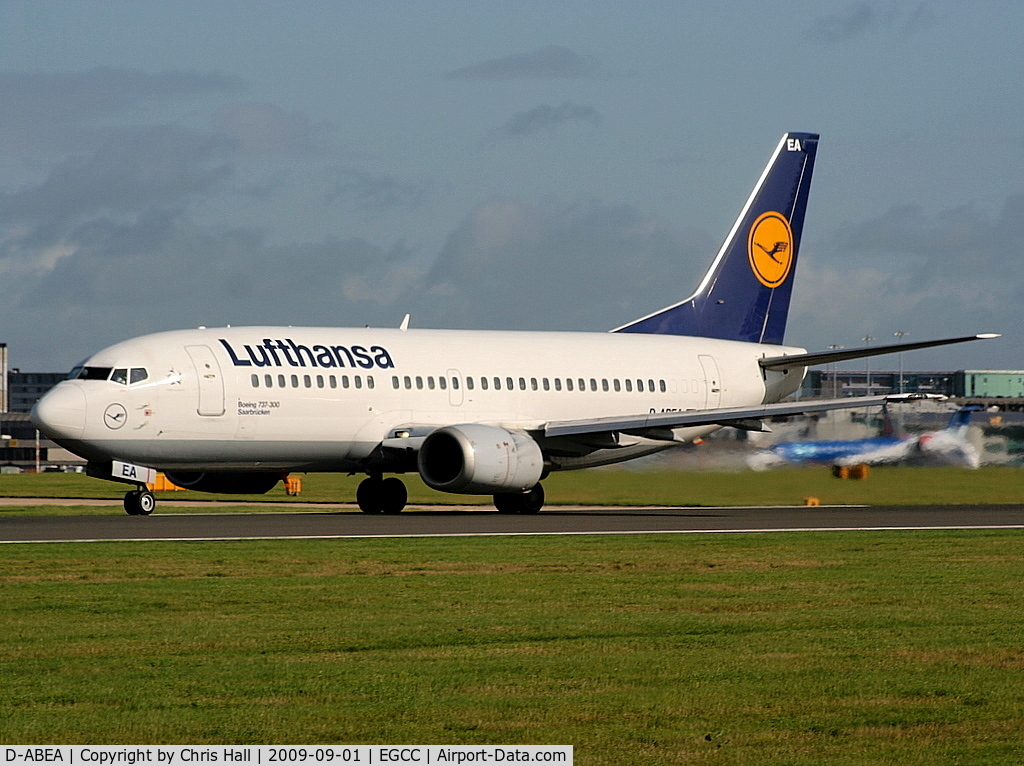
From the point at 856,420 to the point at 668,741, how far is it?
33.3 m

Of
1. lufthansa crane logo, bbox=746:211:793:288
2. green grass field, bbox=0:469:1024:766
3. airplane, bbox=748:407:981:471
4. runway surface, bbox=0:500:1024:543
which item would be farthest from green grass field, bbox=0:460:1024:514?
green grass field, bbox=0:469:1024:766

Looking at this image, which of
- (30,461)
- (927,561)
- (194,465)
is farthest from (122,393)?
(30,461)

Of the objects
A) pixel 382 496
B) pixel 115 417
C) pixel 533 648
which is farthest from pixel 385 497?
pixel 533 648

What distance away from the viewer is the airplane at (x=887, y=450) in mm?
40125

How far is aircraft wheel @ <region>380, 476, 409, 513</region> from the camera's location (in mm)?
36938

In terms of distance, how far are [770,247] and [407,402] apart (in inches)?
544

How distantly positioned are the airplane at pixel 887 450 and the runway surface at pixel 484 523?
319cm

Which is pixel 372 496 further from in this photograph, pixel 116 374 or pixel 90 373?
pixel 90 373

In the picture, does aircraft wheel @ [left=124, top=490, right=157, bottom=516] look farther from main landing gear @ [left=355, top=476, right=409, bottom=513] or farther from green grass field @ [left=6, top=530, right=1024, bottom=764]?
green grass field @ [left=6, top=530, right=1024, bottom=764]

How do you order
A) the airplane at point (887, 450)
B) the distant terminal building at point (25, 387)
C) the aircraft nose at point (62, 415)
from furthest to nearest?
the distant terminal building at point (25, 387) < the airplane at point (887, 450) < the aircraft nose at point (62, 415)

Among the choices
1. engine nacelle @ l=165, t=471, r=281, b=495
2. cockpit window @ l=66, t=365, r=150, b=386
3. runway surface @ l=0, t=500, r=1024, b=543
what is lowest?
runway surface @ l=0, t=500, r=1024, b=543

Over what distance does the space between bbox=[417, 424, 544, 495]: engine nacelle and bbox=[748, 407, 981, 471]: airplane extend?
24.6ft

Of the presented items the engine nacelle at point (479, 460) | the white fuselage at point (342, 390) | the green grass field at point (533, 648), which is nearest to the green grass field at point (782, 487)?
the white fuselage at point (342, 390)

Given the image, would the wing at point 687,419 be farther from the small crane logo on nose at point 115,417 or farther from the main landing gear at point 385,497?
the small crane logo on nose at point 115,417
